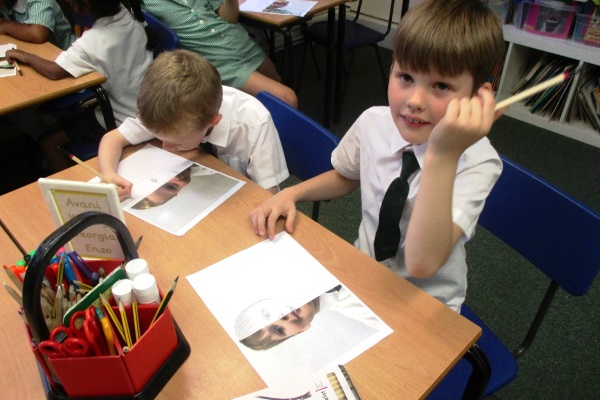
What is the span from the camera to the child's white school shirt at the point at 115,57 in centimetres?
186

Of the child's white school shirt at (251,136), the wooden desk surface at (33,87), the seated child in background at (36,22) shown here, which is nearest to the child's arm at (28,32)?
the seated child in background at (36,22)

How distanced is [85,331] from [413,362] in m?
0.51

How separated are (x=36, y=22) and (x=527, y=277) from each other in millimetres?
2473

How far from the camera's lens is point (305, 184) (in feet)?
4.02

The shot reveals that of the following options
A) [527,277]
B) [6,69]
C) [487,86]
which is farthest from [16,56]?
[527,277]

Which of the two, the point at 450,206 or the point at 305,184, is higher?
the point at 450,206

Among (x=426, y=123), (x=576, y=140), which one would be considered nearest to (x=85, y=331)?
(x=426, y=123)

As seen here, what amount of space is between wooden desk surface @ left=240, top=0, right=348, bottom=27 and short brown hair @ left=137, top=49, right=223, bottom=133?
1354 mm

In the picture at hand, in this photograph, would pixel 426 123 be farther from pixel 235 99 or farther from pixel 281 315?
pixel 235 99

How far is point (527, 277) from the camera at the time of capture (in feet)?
6.50

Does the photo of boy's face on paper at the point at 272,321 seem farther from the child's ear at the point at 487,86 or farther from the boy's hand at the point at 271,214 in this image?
the child's ear at the point at 487,86

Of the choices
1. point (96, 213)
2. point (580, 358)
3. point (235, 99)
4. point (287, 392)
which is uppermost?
point (96, 213)

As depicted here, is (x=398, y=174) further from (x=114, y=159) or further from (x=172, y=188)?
(x=114, y=159)

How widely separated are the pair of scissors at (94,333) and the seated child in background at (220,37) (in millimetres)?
1929
